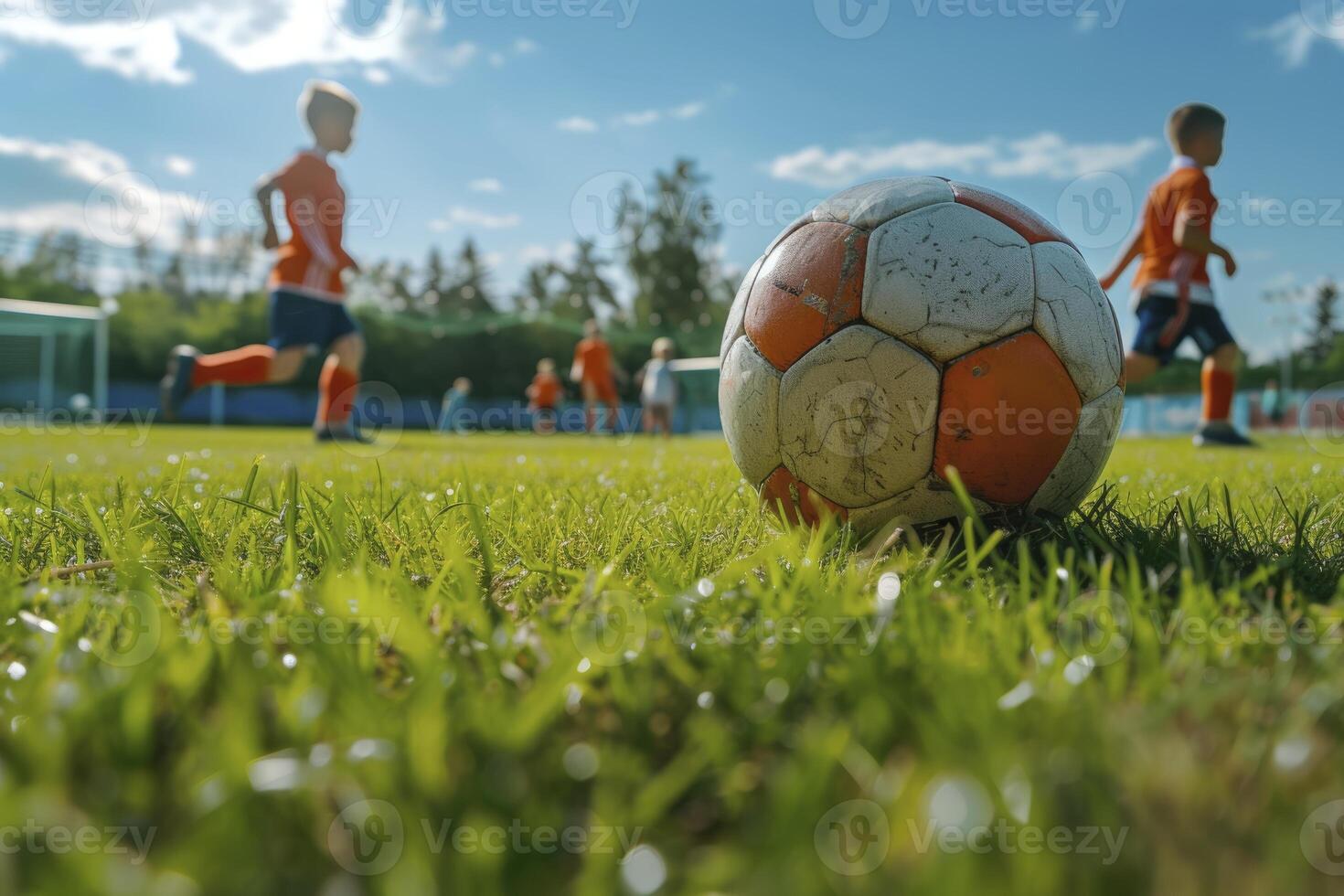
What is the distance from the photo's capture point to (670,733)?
111cm

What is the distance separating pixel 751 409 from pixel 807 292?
371mm

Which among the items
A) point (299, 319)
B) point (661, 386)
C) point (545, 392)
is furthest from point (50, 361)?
point (299, 319)

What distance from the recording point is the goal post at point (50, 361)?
95.3ft

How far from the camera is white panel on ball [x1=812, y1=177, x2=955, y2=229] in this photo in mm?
2320

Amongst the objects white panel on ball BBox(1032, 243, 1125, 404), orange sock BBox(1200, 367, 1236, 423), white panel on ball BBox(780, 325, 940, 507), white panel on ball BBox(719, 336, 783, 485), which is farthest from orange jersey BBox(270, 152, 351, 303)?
orange sock BBox(1200, 367, 1236, 423)

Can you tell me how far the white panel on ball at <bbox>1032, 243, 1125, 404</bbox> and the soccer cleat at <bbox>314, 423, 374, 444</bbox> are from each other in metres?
7.98

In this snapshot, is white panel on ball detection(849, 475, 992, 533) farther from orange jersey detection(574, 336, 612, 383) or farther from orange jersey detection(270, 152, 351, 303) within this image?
orange jersey detection(574, 336, 612, 383)

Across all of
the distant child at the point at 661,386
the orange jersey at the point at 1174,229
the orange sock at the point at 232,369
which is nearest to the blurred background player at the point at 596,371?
the distant child at the point at 661,386

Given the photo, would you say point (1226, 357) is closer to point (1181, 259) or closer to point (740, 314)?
point (1181, 259)

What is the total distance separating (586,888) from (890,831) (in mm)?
291

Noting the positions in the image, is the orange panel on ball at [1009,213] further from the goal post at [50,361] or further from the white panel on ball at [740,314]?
the goal post at [50,361]

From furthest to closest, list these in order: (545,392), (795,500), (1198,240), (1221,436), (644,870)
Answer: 1. (545,392)
2. (1221,436)
3. (1198,240)
4. (795,500)
5. (644,870)

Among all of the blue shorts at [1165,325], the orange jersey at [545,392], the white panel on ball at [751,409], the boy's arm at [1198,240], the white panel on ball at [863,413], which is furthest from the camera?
the orange jersey at [545,392]

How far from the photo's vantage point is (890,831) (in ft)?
2.63
